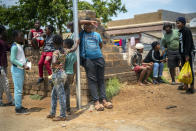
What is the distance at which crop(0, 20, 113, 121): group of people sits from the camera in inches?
151

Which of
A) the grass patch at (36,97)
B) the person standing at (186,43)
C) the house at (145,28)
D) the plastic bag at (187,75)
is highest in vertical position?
the house at (145,28)

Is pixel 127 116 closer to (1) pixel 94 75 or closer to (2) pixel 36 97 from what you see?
(1) pixel 94 75

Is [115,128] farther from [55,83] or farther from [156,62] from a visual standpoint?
[156,62]

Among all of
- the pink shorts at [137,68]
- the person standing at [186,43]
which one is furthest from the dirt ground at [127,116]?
the pink shorts at [137,68]

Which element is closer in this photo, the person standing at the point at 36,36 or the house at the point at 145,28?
the person standing at the point at 36,36

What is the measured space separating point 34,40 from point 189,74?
160 inches

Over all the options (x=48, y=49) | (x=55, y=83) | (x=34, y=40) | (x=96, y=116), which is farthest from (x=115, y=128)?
(x=34, y=40)

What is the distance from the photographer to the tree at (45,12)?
17225 millimetres

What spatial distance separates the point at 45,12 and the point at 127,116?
15286mm

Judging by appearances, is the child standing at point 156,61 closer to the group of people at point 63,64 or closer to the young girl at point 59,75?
the group of people at point 63,64

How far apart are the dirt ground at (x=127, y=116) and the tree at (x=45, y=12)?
12.7 m

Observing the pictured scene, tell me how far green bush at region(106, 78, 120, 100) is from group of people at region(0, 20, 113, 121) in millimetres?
491

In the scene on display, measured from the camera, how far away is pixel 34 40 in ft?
19.8

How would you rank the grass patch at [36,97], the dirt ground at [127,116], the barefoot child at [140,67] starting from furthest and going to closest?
the barefoot child at [140,67]
the grass patch at [36,97]
the dirt ground at [127,116]
